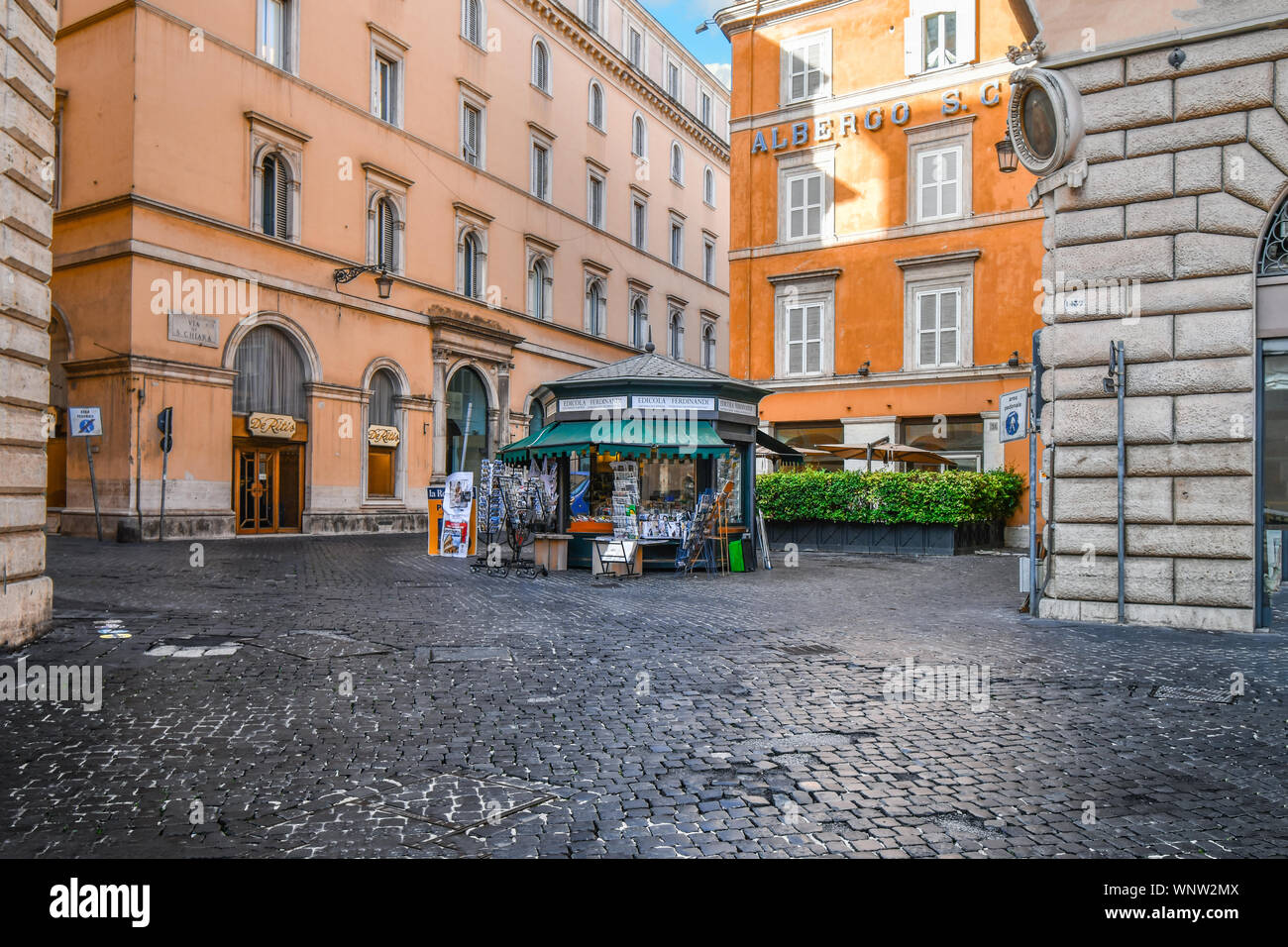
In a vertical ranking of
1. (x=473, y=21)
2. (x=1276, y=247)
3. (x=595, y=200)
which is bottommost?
(x=1276, y=247)

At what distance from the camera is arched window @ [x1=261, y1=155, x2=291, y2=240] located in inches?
981

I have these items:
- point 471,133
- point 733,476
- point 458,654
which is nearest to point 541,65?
point 471,133

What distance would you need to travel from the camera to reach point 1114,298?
32.7 ft

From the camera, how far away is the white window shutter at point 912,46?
27141 mm

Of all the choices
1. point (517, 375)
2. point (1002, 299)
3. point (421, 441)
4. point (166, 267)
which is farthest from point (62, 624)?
point (517, 375)

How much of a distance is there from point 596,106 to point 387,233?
47.2 ft

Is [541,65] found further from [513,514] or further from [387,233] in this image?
[513,514]

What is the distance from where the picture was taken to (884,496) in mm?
21438

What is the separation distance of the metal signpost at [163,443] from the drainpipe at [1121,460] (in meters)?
18.0

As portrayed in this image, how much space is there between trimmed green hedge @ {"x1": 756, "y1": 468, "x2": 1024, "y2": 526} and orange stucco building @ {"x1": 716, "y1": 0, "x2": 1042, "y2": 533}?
315cm

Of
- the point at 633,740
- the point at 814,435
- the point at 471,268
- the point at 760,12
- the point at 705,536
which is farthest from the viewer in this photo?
the point at 471,268

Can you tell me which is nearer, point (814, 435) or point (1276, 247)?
point (1276, 247)

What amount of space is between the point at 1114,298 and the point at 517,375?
26.0m
